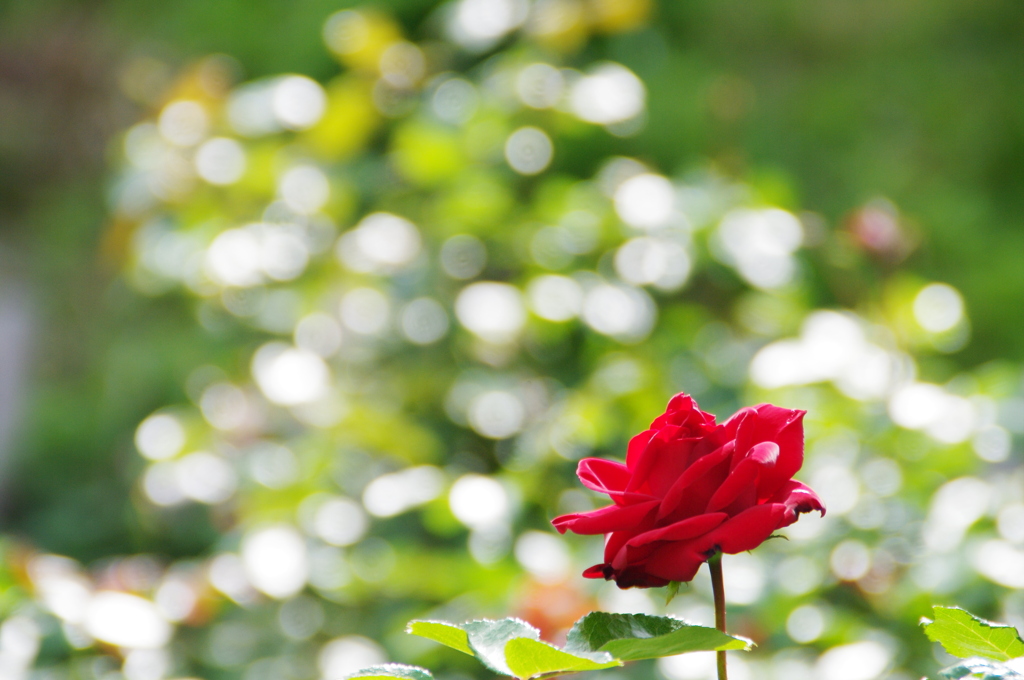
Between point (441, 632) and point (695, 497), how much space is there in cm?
10

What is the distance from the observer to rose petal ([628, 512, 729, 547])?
0.29 metres

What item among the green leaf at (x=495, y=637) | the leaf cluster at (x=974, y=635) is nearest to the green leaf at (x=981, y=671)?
the leaf cluster at (x=974, y=635)

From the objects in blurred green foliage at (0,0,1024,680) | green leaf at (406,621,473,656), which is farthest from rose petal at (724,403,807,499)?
blurred green foliage at (0,0,1024,680)

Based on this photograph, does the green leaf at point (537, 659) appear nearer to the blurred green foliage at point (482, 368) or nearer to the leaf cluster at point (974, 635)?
the leaf cluster at point (974, 635)

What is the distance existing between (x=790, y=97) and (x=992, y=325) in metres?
0.87

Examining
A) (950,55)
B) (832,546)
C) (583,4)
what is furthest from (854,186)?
(832,546)

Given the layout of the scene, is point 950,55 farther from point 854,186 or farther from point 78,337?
point 78,337

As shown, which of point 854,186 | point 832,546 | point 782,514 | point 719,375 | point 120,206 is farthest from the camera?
point 854,186

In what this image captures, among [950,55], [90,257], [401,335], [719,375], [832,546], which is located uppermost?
[950,55]

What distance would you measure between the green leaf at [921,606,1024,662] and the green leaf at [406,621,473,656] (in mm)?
160

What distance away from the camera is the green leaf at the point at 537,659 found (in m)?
0.29

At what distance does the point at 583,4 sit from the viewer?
127 cm

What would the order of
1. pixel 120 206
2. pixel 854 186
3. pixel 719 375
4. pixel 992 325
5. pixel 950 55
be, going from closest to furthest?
pixel 719 375 → pixel 120 206 → pixel 992 325 → pixel 854 186 → pixel 950 55

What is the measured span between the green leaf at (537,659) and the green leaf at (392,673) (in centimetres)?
3
